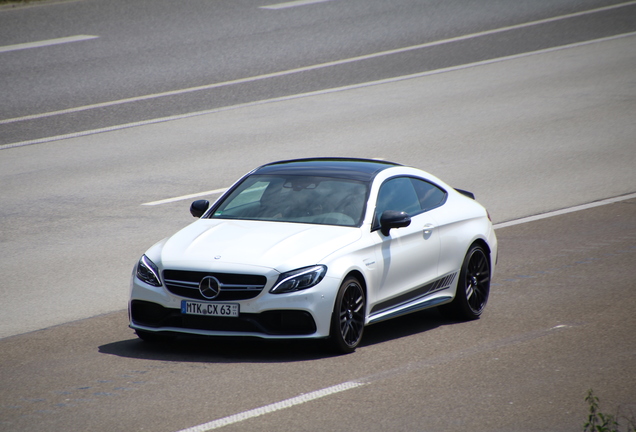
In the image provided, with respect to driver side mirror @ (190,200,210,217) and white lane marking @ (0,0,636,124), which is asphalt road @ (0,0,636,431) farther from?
driver side mirror @ (190,200,210,217)

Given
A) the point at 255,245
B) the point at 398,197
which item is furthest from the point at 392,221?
the point at 255,245

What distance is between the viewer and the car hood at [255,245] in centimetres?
807

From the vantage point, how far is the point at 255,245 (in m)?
8.32

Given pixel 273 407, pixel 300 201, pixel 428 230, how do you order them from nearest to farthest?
pixel 273 407 → pixel 300 201 → pixel 428 230

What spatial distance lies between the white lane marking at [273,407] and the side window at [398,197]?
2.16 metres

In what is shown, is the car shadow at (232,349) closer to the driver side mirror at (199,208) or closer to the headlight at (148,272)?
the headlight at (148,272)

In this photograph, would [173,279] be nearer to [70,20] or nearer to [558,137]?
[558,137]

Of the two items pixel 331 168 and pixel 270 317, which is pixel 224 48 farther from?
pixel 270 317

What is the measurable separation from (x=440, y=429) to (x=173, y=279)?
2.68 metres

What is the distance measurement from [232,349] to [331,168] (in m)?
2.08

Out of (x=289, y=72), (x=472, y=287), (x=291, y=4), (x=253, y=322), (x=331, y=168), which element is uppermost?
(x=291, y=4)

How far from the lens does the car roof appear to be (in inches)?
371

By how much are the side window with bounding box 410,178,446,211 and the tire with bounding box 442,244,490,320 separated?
542 millimetres

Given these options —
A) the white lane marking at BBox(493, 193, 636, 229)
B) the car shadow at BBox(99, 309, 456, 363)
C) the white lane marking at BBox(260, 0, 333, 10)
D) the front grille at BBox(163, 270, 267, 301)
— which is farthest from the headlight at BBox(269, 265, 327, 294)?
the white lane marking at BBox(260, 0, 333, 10)
